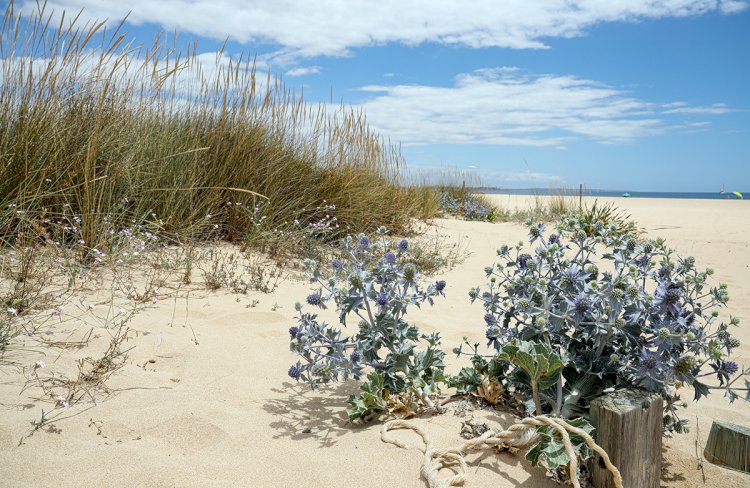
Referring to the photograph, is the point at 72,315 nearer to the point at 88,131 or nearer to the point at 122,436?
the point at 122,436

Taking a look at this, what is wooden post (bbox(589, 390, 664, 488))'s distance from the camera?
6.07 feet

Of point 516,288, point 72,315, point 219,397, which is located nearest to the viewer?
point 516,288

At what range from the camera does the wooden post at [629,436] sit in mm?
1849

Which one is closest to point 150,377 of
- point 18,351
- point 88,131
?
point 18,351

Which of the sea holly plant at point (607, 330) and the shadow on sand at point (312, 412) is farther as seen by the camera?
the shadow on sand at point (312, 412)

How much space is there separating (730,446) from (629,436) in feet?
2.57

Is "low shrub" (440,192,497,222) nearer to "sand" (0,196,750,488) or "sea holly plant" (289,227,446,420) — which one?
"sand" (0,196,750,488)

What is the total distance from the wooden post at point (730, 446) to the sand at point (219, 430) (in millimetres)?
53

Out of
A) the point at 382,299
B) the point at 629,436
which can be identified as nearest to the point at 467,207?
the point at 382,299

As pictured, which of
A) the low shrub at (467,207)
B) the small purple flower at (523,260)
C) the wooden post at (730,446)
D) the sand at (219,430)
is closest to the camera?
the sand at (219,430)

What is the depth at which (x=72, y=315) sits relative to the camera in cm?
334

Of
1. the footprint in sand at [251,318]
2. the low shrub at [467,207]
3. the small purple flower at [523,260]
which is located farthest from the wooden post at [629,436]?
the low shrub at [467,207]

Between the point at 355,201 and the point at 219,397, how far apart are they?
4674 millimetres

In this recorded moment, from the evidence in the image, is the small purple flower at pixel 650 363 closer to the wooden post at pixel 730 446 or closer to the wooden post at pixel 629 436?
the wooden post at pixel 629 436
